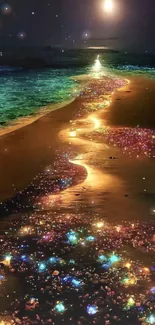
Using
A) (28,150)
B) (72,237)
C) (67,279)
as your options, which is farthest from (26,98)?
(67,279)

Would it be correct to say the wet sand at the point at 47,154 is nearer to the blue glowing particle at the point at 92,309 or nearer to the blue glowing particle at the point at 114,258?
the blue glowing particle at the point at 114,258

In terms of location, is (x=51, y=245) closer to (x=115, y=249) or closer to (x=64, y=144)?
(x=115, y=249)

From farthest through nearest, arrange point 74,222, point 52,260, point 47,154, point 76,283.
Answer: point 47,154, point 74,222, point 52,260, point 76,283

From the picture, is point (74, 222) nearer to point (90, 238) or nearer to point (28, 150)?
point (90, 238)

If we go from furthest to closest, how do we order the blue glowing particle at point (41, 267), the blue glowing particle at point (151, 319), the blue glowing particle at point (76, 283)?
1. the blue glowing particle at point (41, 267)
2. the blue glowing particle at point (76, 283)
3. the blue glowing particle at point (151, 319)

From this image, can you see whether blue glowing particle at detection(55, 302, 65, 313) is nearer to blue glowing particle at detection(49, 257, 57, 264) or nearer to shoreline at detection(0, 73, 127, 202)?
blue glowing particle at detection(49, 257, 57, 264)

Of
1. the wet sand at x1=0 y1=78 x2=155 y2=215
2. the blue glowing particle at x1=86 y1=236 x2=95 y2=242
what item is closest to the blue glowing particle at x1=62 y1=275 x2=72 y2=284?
the blue glowing particle at x1=86 y1=236 x2=95 y2=242

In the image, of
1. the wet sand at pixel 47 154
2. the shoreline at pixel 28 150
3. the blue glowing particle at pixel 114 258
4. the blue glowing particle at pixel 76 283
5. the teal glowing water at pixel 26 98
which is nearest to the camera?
the blue glowing particle at pixel 76 283

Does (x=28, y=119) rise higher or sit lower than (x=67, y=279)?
higher

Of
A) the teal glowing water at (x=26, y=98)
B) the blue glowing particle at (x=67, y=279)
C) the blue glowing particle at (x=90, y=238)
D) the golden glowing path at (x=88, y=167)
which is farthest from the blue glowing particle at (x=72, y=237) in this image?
the teal glowing water at (x=26, y=98)
